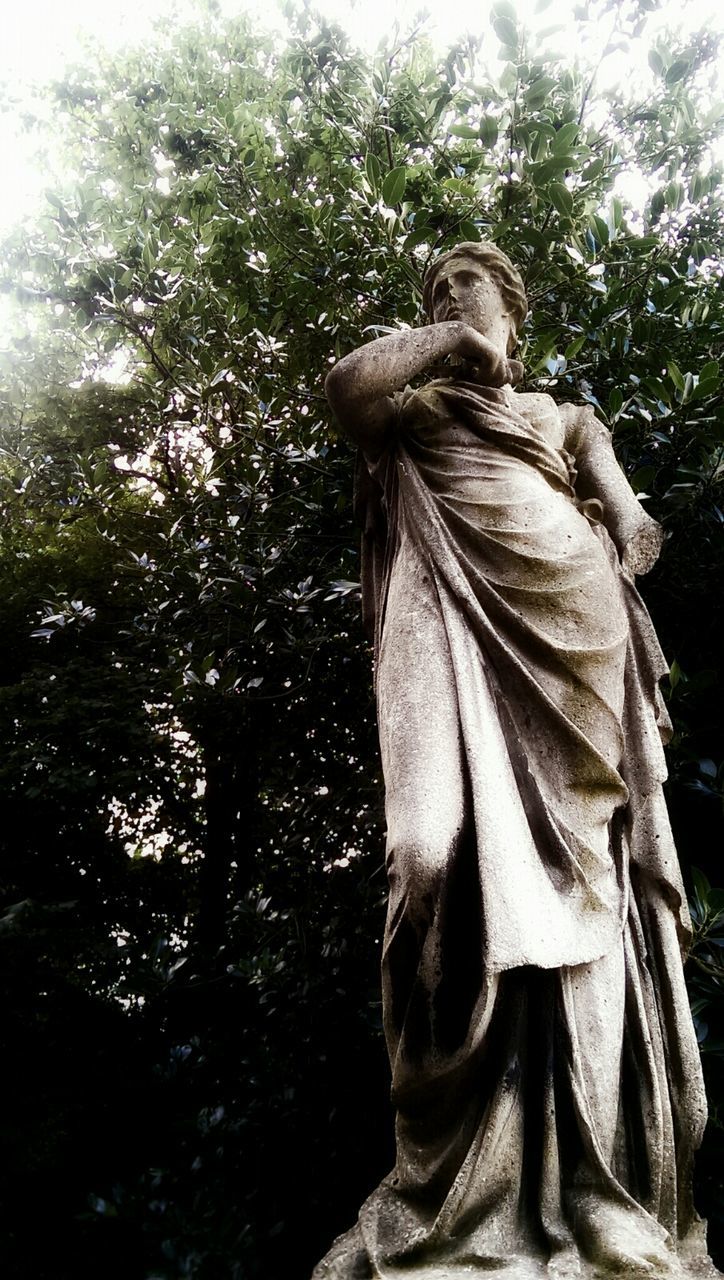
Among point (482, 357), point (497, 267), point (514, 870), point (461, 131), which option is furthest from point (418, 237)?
point (514, 870)

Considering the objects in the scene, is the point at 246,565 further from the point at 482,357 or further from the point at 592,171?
the point at 482,357

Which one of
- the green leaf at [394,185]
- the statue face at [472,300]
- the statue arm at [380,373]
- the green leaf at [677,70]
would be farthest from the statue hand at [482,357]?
the green leaf at [677,70]

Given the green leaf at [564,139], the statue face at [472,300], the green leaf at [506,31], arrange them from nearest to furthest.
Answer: the statue face at [472,300], the green leaf at [506,31], the green leaf at [564,139]

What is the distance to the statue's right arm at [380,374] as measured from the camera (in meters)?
2.94

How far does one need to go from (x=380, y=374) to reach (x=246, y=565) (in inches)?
124

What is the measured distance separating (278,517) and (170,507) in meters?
1.36

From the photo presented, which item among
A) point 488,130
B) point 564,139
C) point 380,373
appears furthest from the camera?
point 488,130

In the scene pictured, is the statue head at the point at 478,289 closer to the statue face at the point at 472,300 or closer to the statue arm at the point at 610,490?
the statue face at the point at 472,300

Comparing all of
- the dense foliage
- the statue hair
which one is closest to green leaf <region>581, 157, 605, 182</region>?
Result: the dense foliage

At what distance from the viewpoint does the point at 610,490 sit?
3232 mm

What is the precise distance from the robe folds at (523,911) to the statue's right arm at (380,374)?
0.63 ft

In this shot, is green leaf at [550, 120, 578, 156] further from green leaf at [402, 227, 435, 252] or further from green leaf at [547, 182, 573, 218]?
green leaf at [402, 227, 435, 252]

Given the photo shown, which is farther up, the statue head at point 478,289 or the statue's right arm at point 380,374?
the statue head at point 478,289

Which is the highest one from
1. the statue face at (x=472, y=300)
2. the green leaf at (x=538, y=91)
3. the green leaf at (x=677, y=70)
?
the green leaf at (x=677, y=70)
